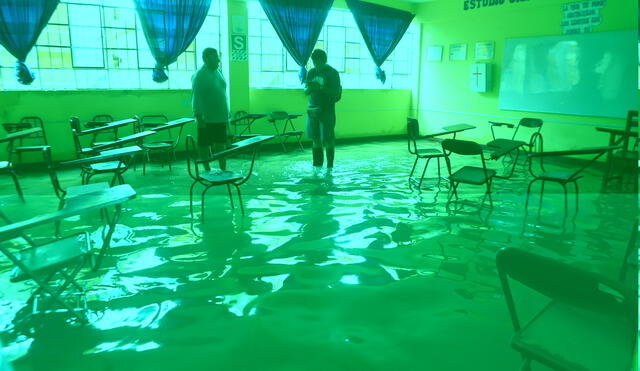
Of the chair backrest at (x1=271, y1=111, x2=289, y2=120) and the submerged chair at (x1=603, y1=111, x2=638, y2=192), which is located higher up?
the chair backrest at (x1=271, y1=111, x2=289, y2=120)

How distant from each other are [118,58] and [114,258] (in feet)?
16.2

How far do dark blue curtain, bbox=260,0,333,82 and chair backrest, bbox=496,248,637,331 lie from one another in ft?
24.1

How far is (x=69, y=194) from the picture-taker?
11.1 feet

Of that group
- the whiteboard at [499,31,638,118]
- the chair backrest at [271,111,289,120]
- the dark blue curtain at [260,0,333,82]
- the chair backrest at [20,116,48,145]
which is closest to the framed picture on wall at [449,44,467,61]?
the whiteboard at [499,31,638,118]

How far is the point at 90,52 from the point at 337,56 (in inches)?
179

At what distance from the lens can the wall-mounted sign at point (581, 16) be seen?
697cm

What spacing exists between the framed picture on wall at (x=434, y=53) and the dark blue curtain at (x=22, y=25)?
6.89 m

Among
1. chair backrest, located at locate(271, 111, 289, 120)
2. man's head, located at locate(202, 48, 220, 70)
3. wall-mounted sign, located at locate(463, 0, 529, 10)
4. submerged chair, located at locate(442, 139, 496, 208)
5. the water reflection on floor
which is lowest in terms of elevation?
the water reflection on floor

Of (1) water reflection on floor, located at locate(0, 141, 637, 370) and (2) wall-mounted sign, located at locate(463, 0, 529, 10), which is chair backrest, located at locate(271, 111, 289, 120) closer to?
(1) water reflection on floor, located at locate(0, 141, 637, 370)

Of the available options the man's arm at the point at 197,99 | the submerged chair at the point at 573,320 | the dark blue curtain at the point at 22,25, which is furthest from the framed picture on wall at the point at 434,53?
the submerged chair at the point at 573,320

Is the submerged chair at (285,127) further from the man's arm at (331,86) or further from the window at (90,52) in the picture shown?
the window at (90,52)

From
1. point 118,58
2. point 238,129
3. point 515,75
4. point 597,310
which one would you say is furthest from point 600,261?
point 118,58

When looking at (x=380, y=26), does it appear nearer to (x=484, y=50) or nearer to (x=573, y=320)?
(x=484, y=50)

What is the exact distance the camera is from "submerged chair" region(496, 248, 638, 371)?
4.76 ft
